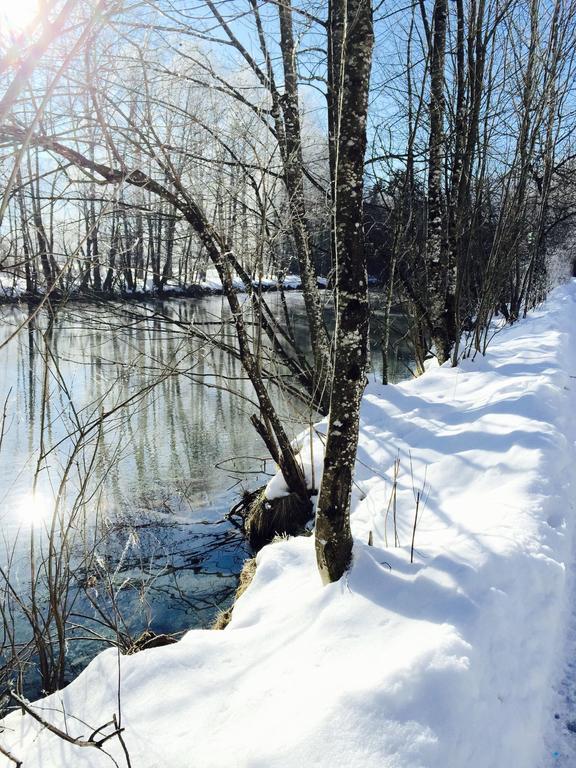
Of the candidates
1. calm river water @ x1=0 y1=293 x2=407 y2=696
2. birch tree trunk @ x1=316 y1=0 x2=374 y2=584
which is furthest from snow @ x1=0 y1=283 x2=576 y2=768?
calm river water @ x1=0 y1=293 x2=407 y2=696

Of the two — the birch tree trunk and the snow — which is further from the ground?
the birch tree trunk

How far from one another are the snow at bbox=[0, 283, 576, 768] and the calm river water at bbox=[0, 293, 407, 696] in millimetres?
889

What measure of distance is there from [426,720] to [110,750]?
1.30 meters

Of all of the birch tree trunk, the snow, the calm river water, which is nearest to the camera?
the snow

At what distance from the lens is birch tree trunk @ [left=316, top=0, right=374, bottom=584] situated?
2.57 m

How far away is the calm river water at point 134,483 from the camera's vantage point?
3797 millimetres

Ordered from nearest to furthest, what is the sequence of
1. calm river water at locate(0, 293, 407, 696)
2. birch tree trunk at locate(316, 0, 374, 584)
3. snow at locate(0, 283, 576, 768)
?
snow at locate(0, 283, 576, 768) → birch tree trunk at locate(316, 0, 374, 584) → calm river water at locate(0, 293, 407, 696)

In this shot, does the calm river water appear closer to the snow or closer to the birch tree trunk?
the snow

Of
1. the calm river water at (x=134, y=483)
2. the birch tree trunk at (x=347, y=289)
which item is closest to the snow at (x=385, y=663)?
the birch tree trunk at (x=347, y=289)

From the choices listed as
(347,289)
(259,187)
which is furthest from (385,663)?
(259,187)

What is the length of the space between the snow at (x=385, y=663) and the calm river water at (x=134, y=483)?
0.89 metres

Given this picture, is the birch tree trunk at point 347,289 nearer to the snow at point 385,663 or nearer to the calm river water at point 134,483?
the snow at point 385,663

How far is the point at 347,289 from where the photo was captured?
271cm

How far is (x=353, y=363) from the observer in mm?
2773
